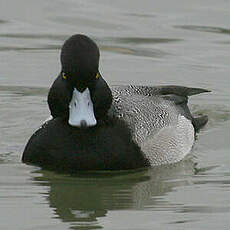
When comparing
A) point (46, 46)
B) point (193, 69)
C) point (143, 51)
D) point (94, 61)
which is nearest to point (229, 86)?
point (193, 69)

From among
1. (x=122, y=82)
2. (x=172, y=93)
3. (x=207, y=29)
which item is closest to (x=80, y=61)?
(x=172, y=93)

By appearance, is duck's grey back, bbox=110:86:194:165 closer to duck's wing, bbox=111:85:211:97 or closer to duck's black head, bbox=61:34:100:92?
duck's wing, bbox=111:85:211:97

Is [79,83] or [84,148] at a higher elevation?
[79,83]

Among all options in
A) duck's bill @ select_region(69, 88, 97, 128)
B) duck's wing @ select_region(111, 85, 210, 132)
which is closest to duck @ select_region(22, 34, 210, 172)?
duck's bill @ select_region(69, 88, 97, 128)

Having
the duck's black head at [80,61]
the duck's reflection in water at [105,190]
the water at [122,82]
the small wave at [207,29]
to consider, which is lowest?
the duck's reflection in water at [105,190]

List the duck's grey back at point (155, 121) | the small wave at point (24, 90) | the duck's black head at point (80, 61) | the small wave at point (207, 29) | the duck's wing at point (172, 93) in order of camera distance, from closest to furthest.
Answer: the duck's black head at point (80, 61) < the duck's grey back at point (155, 121) < the duck's wing at point (172, 93) < the small wave at point (24, 90) < the small wave at point (207, 29)

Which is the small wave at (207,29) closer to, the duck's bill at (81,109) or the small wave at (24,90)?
the small wave at (24,90)

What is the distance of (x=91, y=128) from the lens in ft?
37.5

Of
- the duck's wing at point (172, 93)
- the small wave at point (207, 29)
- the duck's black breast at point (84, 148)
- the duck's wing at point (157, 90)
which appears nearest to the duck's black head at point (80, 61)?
the duck's black breast at point (84, 148)

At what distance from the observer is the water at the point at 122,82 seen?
1006 cm

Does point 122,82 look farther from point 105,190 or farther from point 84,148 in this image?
point 105,190

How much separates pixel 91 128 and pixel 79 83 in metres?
0.61

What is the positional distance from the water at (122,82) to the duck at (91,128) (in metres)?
0.16

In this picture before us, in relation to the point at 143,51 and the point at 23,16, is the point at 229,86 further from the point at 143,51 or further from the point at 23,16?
the point at 23,16
